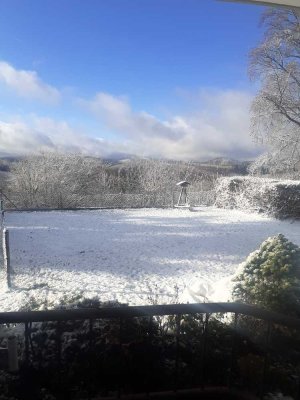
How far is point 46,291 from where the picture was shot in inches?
105

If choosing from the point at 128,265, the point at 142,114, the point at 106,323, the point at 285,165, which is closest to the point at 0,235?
the point at 128,265

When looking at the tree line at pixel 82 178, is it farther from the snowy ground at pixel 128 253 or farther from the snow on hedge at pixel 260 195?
the snowy ground at pixel 128 253

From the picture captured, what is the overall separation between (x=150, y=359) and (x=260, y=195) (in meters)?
5.68

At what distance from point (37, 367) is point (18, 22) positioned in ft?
6.94

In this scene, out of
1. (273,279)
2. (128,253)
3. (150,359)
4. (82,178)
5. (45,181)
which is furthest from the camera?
(82,178)

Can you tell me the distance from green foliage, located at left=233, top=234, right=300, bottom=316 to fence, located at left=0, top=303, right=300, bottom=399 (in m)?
0.19

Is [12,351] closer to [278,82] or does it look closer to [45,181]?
[278,82]

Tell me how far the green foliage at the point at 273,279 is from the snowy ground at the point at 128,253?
35 cm

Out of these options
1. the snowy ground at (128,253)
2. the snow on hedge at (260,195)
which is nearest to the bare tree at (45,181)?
the snowy ground at (128,253)

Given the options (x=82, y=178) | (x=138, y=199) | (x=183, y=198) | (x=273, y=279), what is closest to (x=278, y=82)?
(x=273, y=279)

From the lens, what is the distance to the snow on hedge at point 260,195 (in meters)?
6.13

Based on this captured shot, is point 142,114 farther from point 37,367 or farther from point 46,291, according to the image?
point 37,367

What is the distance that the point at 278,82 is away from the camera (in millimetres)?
3635

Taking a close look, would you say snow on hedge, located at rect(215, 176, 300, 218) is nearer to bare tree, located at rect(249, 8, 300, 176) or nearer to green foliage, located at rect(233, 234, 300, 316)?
bare tree, located at rect(249, 8, 300, 176)
